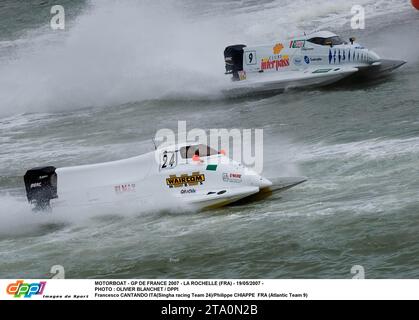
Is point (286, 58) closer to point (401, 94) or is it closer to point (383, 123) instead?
point (401, 94)

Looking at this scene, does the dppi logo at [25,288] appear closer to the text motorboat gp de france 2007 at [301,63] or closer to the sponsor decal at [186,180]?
the sponsor decal at [186,180]

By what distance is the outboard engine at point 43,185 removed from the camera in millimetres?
17234

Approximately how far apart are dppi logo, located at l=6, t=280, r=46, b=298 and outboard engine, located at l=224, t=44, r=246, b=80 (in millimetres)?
22727

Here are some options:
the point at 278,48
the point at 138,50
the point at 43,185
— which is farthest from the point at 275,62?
the point at 43,185

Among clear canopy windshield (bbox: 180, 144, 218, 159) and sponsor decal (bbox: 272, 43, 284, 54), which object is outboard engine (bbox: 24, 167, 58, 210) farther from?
sponsor decal (bbox: 272, 43, 284, 54)

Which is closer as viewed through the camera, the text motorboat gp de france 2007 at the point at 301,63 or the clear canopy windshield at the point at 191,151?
the clear canopy windshield at the point at 191,151

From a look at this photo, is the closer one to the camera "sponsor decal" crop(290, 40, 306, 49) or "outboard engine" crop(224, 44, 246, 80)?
"sponsor decal" crop(290, 40, 306, 49)

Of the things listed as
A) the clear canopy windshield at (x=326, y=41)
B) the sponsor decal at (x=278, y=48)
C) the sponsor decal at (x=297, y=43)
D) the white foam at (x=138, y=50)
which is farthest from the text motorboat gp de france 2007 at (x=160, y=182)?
the white foam at (x=138, y=50)

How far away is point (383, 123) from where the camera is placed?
21969 mm

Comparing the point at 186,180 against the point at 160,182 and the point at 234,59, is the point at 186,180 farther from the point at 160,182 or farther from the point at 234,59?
the point at 234,59

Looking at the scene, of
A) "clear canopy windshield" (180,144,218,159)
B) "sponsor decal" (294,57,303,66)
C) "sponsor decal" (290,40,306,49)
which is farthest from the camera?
"sponsor decal" (294,57,303,66)

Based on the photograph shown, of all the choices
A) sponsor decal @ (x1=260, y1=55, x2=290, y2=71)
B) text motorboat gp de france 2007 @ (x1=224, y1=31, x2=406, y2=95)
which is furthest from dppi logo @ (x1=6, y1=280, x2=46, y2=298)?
sponsor decal @ (x1=260, y1=55, x2=290, y2=71)

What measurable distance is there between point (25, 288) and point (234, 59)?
22.9 meters

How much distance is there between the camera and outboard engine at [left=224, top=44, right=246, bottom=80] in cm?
2948
